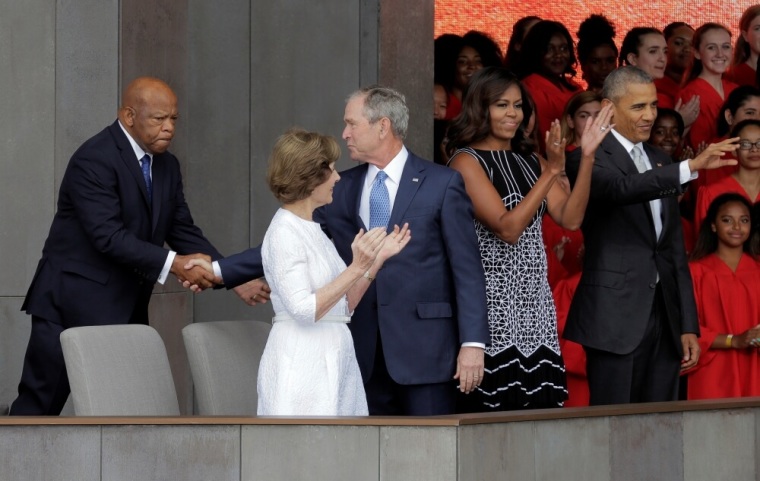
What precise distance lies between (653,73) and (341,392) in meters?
4.17

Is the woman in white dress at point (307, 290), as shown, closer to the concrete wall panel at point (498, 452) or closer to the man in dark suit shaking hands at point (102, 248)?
the concrete wall panel at point (498, 452)

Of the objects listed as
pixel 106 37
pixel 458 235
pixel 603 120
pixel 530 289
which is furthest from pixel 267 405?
pixel 106 37

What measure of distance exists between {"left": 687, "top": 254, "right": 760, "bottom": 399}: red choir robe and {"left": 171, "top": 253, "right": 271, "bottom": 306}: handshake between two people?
2.04m

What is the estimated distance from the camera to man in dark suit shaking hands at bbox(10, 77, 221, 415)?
17.4 feet

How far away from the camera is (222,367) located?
479 cm

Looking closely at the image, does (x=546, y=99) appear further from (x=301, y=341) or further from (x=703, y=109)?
(x=301, y=341)

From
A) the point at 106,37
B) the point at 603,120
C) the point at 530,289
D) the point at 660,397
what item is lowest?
the point at 660,397

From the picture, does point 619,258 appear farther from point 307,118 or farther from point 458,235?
point 307,118

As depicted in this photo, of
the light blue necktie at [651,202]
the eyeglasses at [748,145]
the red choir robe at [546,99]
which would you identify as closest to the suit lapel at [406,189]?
the light blue necktie at [651,202]

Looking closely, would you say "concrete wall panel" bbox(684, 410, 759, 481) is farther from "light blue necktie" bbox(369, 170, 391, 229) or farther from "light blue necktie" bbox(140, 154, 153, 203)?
"light blue necktie" bbox(140, 154, 153, 203)

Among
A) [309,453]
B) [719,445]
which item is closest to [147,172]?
[309,453]

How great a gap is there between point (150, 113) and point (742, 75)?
430cm

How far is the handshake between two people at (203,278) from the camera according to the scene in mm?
5352

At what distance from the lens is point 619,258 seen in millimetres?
5434
